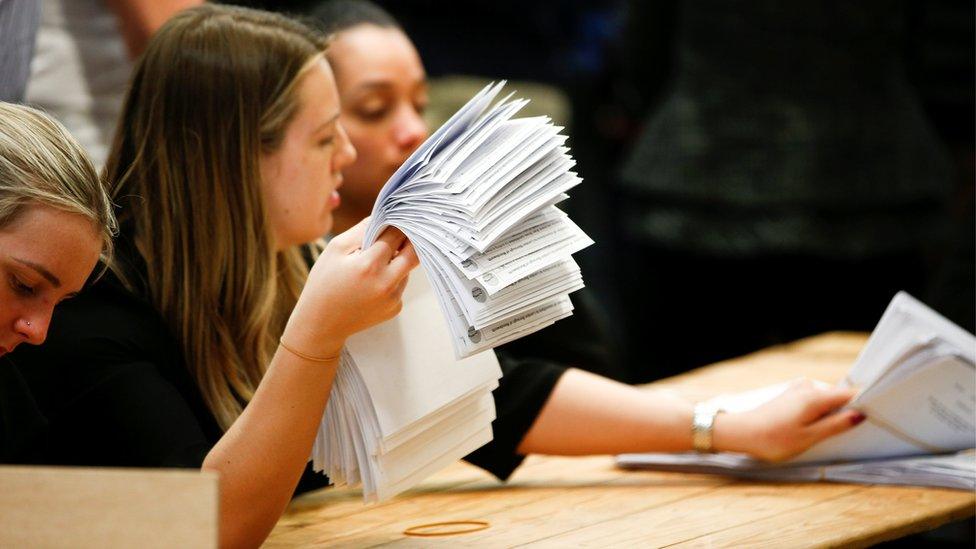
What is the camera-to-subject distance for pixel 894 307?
1.78 metres

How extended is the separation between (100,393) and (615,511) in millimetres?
641

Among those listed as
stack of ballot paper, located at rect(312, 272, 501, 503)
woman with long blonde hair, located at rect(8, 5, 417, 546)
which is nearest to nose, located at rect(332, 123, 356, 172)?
woman with long blonde hair, located at rect(8, 5, 417, 546)

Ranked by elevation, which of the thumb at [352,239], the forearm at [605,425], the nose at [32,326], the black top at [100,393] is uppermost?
the thumb at [352,239]

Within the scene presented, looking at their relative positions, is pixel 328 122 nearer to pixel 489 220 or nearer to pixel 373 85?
pixel 489 220

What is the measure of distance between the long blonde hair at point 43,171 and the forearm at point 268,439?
23 cm

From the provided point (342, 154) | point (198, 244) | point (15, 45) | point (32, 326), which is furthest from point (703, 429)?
point (15, 45)

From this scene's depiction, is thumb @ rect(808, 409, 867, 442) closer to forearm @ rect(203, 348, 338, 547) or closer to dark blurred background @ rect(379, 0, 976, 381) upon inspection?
forearm @ rect(203, 348, 338, 547)

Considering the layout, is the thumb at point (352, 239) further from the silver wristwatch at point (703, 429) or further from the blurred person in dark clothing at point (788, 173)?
the blurred person in dark clothing at point (788, 173)

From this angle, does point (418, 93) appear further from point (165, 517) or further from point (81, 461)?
A: point (165, 517)

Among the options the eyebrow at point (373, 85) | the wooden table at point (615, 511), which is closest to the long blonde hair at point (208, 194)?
the wooden table at point (615, 511)

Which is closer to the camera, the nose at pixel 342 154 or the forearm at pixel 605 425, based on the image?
the nose at pixel 342 154

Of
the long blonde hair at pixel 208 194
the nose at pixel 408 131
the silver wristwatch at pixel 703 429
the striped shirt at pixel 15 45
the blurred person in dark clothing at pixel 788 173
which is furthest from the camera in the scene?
the blurred person in dark clothing at pixel 788 173

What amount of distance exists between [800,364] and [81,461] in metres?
1.52

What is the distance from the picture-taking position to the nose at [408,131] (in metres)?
2.35
